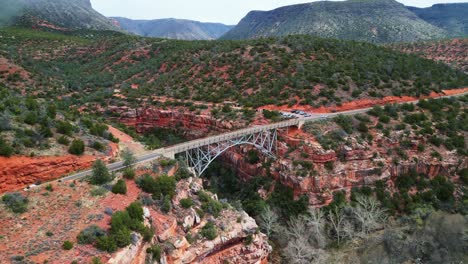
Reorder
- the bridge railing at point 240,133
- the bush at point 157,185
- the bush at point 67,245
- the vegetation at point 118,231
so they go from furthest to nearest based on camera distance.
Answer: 1. the bridge railing at point 240,133
2. the bush at point 157,185
3. the vegetation at point 118,231
4. the bush at point 67,245

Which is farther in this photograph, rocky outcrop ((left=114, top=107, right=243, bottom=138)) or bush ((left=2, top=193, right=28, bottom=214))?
rocky outcrop ((left=114, top=107, right=243, bottom=138))

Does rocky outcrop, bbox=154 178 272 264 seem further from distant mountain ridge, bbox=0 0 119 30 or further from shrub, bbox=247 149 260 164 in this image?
distant mountain ridge, bbox=0 0 119 30

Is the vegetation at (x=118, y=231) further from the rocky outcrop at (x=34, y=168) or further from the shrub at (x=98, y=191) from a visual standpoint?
the rocky outcrop at (x=34, y=168)

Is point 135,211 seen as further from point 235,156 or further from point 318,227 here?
point 235,156

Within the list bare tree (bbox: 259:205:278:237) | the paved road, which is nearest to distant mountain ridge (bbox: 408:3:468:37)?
the paved road

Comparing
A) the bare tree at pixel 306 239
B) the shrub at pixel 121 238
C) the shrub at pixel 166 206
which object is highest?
the shrub at pixel 121 238

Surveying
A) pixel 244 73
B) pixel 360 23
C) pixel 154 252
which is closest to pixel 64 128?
pixel 154 252

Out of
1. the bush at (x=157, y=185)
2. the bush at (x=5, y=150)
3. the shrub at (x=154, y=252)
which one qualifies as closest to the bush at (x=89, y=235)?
the shrub at (x=154, y=252)

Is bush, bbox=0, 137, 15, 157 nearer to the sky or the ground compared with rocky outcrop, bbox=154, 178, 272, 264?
nearer to the sky
